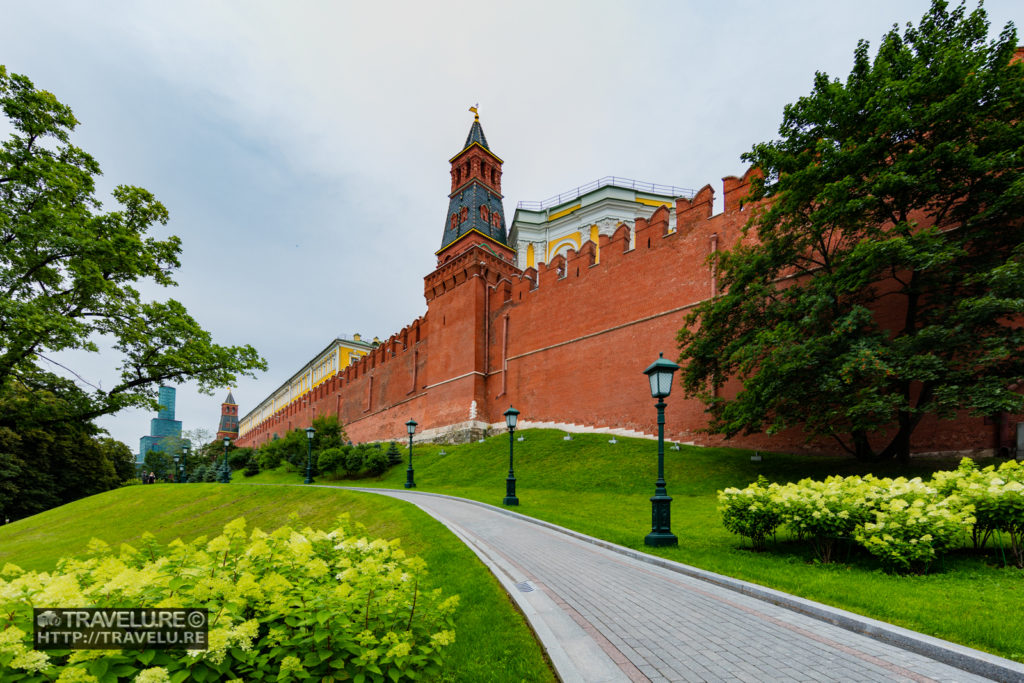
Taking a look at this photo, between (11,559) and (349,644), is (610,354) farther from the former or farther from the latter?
(11,559)

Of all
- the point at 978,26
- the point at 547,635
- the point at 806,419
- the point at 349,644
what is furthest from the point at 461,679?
the point at 978,26

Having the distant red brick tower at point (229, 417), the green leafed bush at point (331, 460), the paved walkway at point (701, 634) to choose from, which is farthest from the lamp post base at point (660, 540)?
the distant red brick tower at point (229, 417)

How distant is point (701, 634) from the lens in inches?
151

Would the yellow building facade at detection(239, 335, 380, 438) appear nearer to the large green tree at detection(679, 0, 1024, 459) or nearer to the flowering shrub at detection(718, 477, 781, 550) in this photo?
the large green tree at detection(679, 0, 1024, 459)

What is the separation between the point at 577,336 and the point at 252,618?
2173cm

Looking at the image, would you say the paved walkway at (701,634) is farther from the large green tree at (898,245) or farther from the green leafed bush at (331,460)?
the green leafed bush at (331,460)

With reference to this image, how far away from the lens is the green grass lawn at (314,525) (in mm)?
3432

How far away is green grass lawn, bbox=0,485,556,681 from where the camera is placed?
11.3 ft

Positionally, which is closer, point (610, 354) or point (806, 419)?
point (806, 419)

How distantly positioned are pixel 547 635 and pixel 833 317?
1354cm

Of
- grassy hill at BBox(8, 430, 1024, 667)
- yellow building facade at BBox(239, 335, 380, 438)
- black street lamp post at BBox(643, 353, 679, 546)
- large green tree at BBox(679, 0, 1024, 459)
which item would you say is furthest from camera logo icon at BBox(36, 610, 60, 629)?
yellow building facade at BBox(239, 335, 380, 438)

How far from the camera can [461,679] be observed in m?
3.02

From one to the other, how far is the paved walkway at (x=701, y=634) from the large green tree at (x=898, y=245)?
8.50 meters

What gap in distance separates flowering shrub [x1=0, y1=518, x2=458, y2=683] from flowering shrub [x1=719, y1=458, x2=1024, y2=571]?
215 inches
